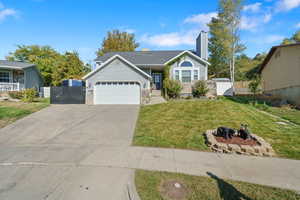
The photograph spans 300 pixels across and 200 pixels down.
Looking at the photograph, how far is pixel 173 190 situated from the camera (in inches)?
122

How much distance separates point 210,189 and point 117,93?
521 inches

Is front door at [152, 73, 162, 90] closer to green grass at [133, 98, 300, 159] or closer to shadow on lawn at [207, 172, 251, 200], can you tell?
green grass at [133, 98, 300, 159]

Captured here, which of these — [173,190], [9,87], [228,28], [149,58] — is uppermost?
[228,28]

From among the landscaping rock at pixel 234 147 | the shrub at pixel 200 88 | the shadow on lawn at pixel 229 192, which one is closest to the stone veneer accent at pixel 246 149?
the landscaping rock at pixel 234 147

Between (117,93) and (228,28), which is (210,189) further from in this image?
(228,28)

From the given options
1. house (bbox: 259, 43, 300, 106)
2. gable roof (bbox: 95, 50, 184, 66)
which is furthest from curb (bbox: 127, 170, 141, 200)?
gable roof (bbox: 95, 50, 184, 66)

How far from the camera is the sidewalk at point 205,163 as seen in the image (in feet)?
11.8

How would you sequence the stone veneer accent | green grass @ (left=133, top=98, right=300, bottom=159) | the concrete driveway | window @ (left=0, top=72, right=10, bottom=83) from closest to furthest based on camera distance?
the concrete driveway, the stone veneer accent, green grass @ (left=133, top=98, right=300, bottom=159), window @ (left=0, top=72, right=10, bottom=83)

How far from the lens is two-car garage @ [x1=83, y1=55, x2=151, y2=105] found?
1523cm

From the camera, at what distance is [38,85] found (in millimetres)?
23328

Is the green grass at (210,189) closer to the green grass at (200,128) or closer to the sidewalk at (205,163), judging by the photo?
the sidewalk at (205,163)

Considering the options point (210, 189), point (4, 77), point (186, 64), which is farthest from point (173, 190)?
point (4, 77)

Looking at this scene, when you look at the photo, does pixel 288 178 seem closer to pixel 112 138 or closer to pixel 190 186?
pixel 190 186

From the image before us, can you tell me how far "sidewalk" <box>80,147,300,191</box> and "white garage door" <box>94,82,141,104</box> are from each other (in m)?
10.1
